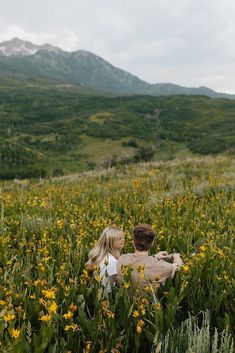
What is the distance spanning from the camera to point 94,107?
199 metres

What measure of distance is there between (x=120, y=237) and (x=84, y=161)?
9273 cm

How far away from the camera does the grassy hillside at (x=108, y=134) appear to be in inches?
3642

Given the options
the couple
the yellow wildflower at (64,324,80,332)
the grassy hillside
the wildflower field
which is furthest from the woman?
the grassy hillside

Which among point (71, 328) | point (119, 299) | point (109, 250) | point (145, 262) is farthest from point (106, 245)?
point (71, 328)

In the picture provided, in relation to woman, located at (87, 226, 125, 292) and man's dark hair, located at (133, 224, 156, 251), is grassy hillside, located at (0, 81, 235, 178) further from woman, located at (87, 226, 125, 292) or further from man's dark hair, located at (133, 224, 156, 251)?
man's dark hair, located at (133, 224, 156, 251)

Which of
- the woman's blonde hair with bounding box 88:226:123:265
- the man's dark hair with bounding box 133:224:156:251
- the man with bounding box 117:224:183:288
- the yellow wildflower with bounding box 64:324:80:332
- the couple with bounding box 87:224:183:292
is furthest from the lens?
the woman's blonde hair with bounding box 88:226:123:265

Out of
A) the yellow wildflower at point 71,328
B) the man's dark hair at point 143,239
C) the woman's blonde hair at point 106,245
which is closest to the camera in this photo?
the yellow wildflower at point 71,328

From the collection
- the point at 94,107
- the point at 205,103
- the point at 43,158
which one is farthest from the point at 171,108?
the point at 43,158

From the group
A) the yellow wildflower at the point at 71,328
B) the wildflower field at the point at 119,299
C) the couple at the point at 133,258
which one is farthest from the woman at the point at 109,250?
the yellow wildflower at the point at 71,328

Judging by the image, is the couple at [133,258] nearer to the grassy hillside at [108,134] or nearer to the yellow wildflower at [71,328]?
the yellow wildflower at [71,328]

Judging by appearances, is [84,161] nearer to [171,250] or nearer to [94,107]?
[171,250]

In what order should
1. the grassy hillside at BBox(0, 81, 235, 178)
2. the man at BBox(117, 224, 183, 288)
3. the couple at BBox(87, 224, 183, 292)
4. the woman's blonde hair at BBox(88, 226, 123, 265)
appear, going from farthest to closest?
the grassy hillside at BBox(0, 81, 235, 178)
the woman's blonde hair at BBox(88, 226, 123, 265)
the couple at BBox(87, 224, 183, 292)
the man at BBox(117, 224, 183, 288)

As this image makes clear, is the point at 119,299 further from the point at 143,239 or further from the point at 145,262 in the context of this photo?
the point at 143,239

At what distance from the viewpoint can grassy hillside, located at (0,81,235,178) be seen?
9250 centimetres
